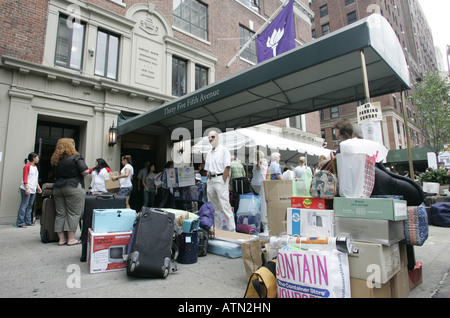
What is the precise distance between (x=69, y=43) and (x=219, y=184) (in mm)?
7929

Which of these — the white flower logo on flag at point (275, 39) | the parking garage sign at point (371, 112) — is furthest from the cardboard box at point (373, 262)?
the white flower logo on flag at point (275, 39)

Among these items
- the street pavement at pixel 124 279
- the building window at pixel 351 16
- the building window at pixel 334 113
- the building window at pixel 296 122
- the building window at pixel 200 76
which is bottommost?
the street pavement at pixel 124 279

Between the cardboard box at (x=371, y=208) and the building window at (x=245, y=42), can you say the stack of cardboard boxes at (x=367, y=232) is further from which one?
the building window at (x=245, y=42)

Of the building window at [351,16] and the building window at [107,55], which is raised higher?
the building window at [351,16]

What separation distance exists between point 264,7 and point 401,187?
17.1m

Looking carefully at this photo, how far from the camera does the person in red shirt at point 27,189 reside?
6297mm

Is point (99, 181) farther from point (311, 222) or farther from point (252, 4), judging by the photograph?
point (252, 4)

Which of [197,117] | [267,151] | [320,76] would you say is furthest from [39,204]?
[320,76]

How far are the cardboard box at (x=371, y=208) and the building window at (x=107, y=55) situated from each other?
976cm

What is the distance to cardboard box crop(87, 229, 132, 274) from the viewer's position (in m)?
3.13

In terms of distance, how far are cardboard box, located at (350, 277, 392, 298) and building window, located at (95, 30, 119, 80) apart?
10144 mm

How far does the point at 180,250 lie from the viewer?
3.53 m

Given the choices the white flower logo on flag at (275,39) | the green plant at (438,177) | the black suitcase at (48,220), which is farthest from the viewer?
the green plant at (438,177)

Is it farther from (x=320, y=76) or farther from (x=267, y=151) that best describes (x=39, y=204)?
(x=320, y=76)
